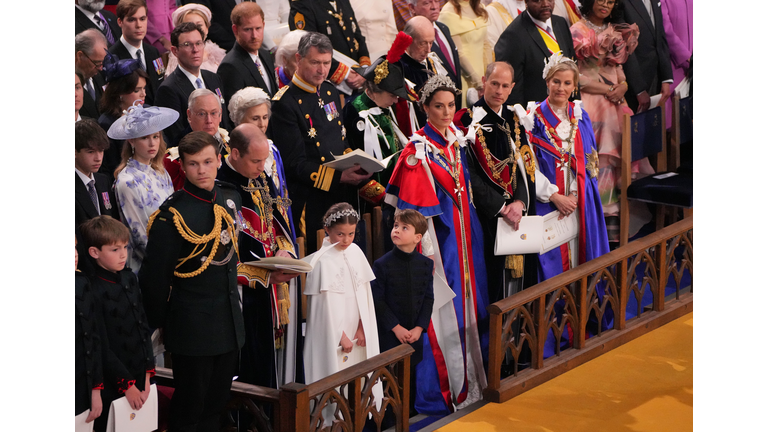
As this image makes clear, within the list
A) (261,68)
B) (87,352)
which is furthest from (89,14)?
(87,352)

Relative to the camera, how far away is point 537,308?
209 inches

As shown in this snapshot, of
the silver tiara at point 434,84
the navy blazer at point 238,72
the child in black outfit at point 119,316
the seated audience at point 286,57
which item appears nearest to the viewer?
the child in black outfit at point 119,316

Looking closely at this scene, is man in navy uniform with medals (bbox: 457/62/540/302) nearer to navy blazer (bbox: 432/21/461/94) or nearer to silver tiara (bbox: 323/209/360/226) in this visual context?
navy blazer (bbox: 432/21/461/94)

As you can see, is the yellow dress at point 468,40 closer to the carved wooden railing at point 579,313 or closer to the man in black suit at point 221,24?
the carved wooden railing at point 579,313

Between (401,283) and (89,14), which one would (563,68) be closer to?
(401,283)

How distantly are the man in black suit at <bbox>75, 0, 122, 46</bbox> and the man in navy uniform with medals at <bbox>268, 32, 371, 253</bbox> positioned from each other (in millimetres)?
899

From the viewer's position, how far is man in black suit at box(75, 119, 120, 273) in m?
3.55

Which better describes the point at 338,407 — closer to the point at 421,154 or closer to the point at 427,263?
the point at 427,263

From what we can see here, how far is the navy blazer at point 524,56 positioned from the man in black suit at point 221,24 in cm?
199

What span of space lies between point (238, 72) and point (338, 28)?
2.53 feet

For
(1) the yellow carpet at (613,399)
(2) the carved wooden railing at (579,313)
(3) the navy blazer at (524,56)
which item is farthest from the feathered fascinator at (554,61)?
(1) the yellow carpet at (613,399)

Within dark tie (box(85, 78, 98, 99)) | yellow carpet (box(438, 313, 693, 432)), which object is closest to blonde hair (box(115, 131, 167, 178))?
dark tie (box(85, 78, 98, 99))

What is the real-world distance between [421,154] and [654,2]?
110 inches

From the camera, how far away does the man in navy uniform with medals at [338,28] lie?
473cm
